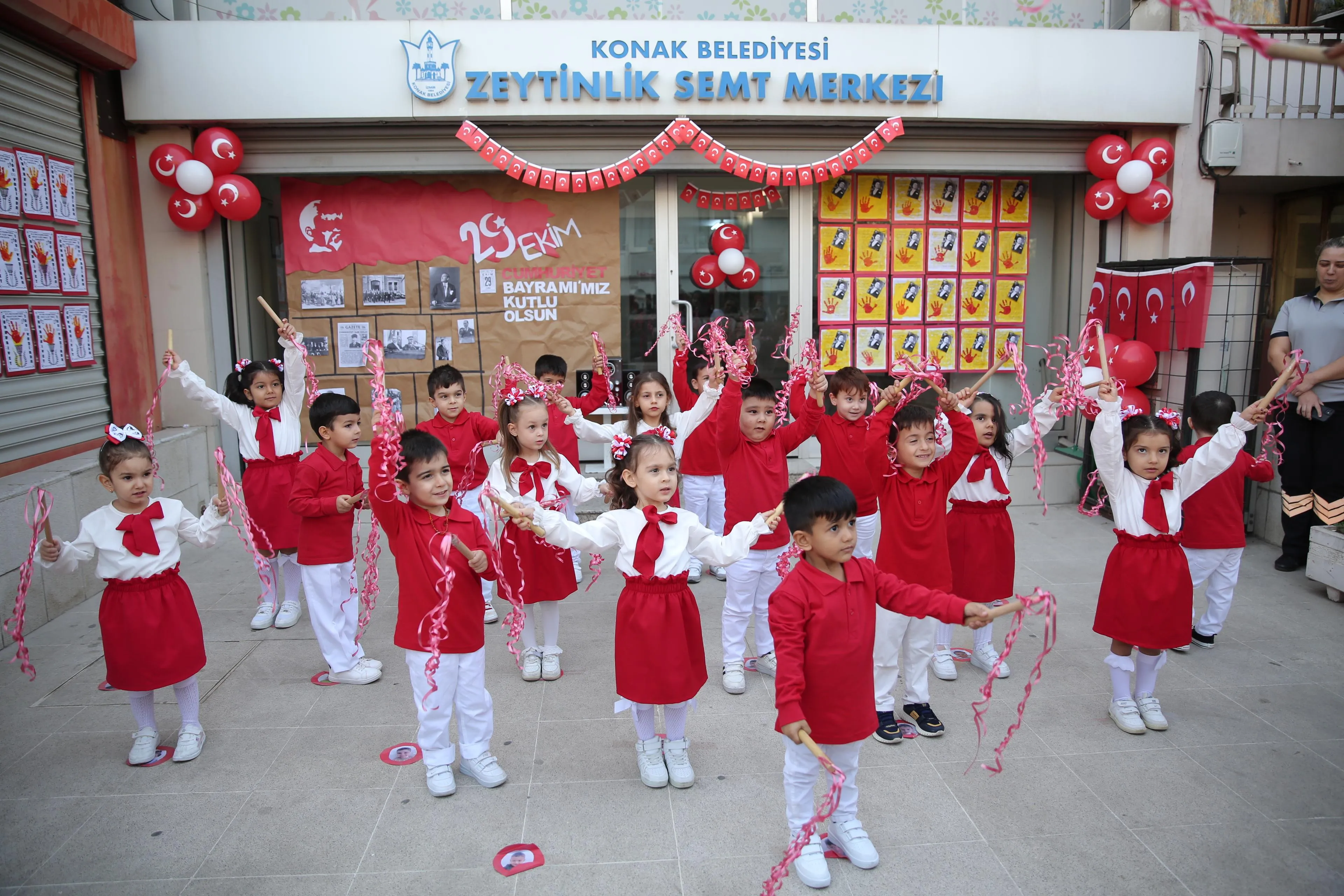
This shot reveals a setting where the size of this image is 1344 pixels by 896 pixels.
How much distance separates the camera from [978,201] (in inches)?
299

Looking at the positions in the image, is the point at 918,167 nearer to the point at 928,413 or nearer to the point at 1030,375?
the point at 1030,375

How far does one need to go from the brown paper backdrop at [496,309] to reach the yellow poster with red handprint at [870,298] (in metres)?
2.06

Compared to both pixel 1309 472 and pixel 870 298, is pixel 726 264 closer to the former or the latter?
pixel 870 298

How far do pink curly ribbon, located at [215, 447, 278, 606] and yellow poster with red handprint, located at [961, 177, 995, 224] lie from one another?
20.1 feet

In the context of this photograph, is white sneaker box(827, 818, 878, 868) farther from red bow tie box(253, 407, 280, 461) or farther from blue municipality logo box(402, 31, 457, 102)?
blue municipality logo box(402, 31, 457, 102)

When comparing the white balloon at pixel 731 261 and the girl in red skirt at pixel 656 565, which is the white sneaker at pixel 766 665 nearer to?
the girl in red skirt at pixel 656 565

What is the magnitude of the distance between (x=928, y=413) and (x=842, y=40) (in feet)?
13.8

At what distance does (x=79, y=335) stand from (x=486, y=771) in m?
4.73

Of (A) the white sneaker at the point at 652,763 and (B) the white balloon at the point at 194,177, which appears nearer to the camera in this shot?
(A) the white sneaker at the point at 652,763

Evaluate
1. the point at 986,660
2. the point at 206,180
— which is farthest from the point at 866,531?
the point at 206,180

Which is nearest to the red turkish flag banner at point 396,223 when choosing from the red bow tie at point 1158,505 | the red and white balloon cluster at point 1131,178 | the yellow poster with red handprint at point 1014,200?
the yellow poster with red handprint at point 1014,200

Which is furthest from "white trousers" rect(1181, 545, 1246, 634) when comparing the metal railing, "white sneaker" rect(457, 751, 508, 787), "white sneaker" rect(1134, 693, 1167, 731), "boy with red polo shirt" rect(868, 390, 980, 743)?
the metal railing

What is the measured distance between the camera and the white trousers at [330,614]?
13.4 ft

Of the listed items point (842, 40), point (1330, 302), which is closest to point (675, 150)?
point (842, 40)
